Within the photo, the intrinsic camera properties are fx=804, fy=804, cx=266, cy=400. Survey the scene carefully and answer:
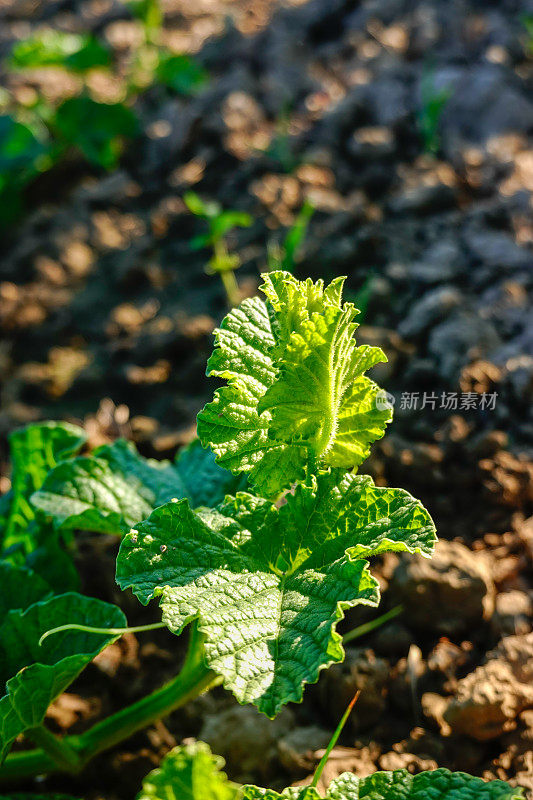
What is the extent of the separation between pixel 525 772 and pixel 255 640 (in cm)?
59

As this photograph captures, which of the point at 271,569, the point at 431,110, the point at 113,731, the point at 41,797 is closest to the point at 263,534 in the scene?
the point at 271,569

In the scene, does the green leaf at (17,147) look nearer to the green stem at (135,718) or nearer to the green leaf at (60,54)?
the green leaf at (60,54)

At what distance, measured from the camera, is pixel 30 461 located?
175 cm

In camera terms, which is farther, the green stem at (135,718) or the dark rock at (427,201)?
the dark rock at (427,201)

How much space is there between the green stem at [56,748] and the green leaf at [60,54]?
276cm

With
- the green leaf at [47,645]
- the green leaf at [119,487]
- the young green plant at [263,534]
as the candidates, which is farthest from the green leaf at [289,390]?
the green leaf at [47,645]

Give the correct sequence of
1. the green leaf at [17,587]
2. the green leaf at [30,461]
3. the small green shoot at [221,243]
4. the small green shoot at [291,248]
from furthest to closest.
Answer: the small green shoot at [221,243], the small green shoot at [291,248], the green leaf at [30,461], the green leaf at [17,587]

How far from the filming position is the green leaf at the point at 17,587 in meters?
1.47

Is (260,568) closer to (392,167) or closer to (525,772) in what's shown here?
(525,772)

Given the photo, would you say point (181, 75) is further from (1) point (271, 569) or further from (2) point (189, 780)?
(2) point (189, 780)

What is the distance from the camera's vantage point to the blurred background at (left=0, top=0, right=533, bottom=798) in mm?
1506

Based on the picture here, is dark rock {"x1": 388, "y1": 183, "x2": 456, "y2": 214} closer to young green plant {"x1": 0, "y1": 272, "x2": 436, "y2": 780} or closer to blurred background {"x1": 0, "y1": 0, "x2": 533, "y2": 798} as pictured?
blurred background {"x1": 0, "y1": 0, "x2": 533, "y2": 798}

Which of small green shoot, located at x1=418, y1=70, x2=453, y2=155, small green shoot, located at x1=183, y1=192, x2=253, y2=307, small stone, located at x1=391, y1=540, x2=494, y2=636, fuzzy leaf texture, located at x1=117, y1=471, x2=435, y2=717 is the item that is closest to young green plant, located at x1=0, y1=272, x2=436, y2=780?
fuzzy leaf texture, located at x1=117, y1=471, x2=435, y2=717

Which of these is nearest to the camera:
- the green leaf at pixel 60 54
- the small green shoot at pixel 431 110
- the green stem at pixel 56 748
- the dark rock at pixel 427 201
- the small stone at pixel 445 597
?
the green stem at pixel 56 748
